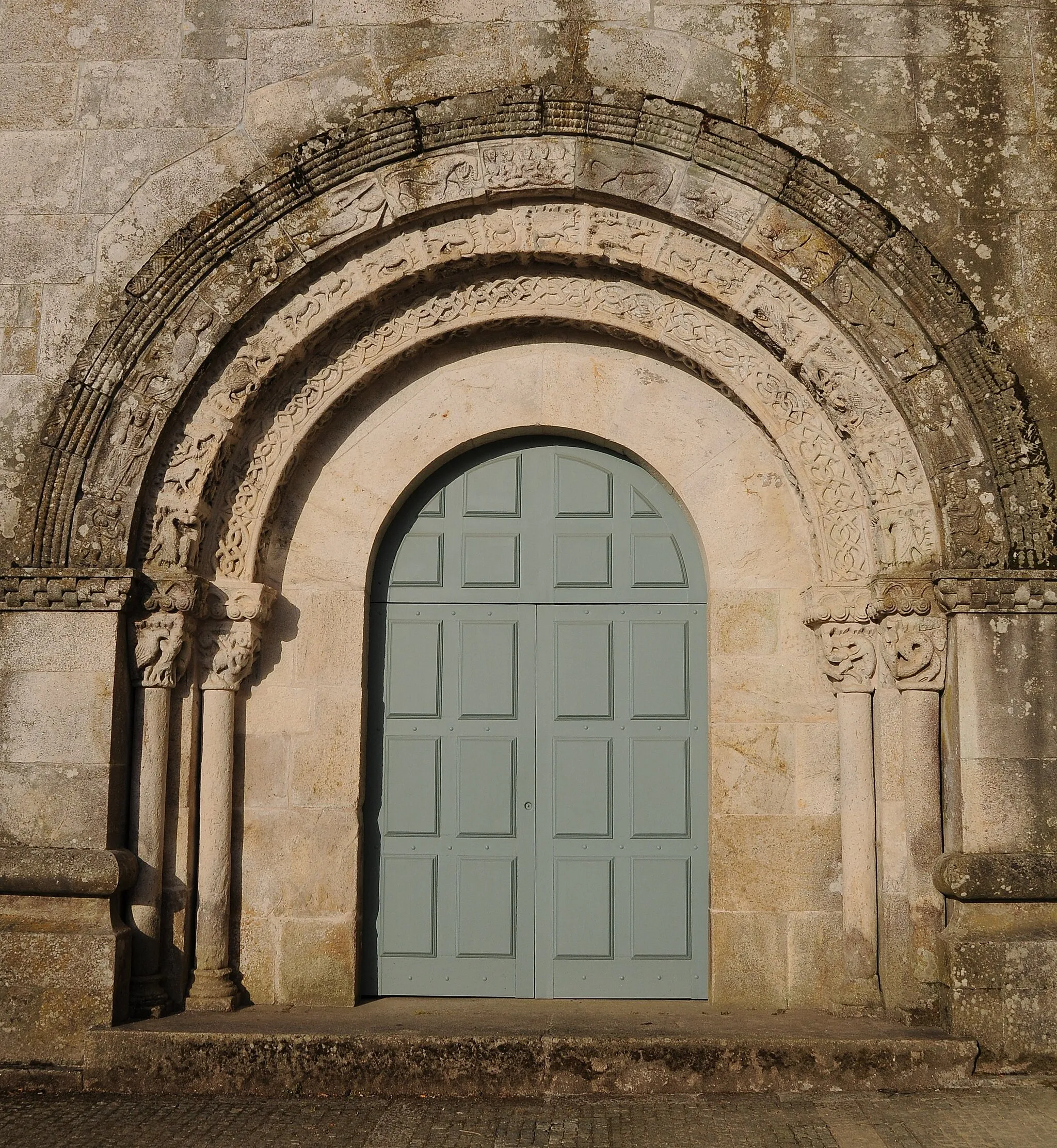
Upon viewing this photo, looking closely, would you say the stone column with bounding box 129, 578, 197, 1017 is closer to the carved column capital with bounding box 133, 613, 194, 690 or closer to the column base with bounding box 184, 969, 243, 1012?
the carved column capital with bounding box 133, 613, 194, 690

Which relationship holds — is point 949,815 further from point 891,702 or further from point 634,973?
point 634,973

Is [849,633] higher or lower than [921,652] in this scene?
higher

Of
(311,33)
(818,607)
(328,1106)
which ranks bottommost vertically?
(328,1106)

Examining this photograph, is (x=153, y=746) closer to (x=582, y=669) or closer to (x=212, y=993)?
(x=212, y=993)

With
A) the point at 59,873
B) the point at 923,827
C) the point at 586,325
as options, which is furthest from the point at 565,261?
the point at 59,873

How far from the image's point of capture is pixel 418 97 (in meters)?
5.96

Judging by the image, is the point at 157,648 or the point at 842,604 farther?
the point at 842,604

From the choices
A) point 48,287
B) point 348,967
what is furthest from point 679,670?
point 48,287

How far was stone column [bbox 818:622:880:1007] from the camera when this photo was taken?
5.68 m

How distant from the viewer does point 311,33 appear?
19.9 ft

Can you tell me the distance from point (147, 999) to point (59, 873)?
0.71 m

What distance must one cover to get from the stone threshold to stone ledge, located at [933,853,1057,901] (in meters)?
0.63

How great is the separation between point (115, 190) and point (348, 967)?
3953 millimetres

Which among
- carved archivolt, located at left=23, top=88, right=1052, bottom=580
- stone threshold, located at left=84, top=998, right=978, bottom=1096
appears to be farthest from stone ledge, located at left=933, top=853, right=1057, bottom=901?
carved archivolt, located at left=23, top=88, right=1052, bottom=580
